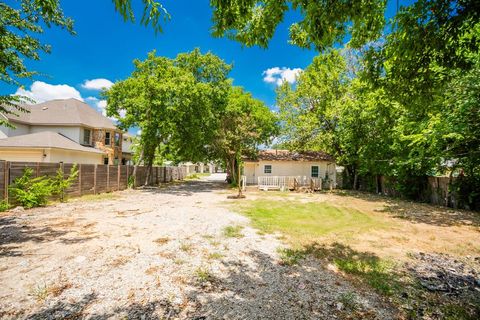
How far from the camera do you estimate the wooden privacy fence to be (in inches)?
370

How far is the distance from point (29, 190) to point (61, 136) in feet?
45.5

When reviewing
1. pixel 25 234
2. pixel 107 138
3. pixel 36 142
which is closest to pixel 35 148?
pixel 36 142

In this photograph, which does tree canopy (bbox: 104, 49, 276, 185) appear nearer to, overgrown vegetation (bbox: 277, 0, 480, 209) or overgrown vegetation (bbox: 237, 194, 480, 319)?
overgrown vegetation (bbox: 277, 0, 480, 209)

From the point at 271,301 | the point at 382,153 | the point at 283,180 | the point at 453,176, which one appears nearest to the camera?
the point at 271,301

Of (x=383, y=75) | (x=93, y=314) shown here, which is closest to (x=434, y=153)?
(x=383, y=75)

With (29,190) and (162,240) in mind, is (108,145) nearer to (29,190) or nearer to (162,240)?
(29,190)

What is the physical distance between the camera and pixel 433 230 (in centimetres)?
825

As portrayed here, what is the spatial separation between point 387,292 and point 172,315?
11.2 feet

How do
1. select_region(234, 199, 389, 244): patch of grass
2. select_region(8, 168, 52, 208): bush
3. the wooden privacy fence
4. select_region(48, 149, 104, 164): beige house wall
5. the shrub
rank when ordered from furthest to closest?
select_region(48, 149, 104, 164): beige house wall → the shrub → select_region(8, 168, 52, 208): bush → the wooden privacy fence → select_region(234, 199, 389, 244): patch of grass

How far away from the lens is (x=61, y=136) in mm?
21625

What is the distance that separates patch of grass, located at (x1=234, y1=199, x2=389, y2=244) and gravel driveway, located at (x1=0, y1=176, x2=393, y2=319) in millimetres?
1190

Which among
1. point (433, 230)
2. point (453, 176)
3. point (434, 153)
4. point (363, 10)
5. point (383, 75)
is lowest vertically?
point (433, 230)

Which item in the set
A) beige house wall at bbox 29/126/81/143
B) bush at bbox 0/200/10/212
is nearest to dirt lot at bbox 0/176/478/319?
bush at bbox 0/200/10/212

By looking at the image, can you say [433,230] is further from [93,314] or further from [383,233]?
[93,314]
